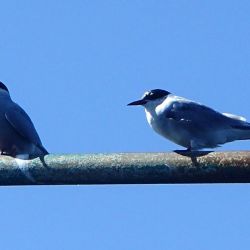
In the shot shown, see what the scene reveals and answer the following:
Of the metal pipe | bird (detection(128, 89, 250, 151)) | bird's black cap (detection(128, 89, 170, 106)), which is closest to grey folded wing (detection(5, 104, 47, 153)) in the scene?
bird (detection(128, 89, 250, 151))

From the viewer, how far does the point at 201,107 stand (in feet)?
26.1

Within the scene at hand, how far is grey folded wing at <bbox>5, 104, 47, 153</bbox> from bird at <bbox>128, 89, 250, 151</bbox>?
1103 millimetres

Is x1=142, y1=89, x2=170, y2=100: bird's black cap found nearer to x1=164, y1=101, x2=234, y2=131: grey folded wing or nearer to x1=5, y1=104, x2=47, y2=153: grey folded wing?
x1=164, y1=101, x2=234, y2=131: grey folded wing

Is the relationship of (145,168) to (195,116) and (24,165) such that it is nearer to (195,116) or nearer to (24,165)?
(24,165)

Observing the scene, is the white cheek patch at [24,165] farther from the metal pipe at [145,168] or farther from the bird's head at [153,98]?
the bird's head at [153,98]

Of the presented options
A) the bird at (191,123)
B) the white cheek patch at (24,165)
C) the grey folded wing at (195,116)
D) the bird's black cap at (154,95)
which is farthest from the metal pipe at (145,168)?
the bird's black cap at (154,95)

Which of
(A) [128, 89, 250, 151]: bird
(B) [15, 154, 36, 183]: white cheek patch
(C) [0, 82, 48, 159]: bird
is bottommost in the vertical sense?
(C) [0, 82, 48, 159]: bird

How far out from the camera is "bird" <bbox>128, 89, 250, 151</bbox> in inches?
272

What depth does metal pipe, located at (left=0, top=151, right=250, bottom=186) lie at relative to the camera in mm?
3369

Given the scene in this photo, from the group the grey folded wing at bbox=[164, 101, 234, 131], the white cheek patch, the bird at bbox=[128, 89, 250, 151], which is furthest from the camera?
the grey folded wing at bbox=[164, 101, 234, 131]

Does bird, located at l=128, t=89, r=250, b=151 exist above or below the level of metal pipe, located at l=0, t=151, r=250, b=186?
below

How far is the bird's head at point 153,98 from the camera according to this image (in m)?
8.66

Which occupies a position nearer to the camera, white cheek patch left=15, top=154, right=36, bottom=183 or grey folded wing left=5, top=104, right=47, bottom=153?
white cheek patch left=15, top=154, right=36, bottom=183

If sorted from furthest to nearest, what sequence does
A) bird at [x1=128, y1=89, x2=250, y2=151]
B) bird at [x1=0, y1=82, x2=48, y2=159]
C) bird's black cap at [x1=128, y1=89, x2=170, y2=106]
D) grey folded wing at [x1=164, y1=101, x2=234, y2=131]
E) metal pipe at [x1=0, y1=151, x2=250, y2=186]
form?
bird's black cap at [x1=128, y1=89, x2=170, y2=106], bird at [x1=0, y1=82, x2=48, y2=159], grey folded wing at [x1=164, y1=101, x2=234, y2=131], bird at [x1=128, y1=89, x2=250, y2=151], metal pipe at [x1=0, y1=151, x2=250, y2=186]
